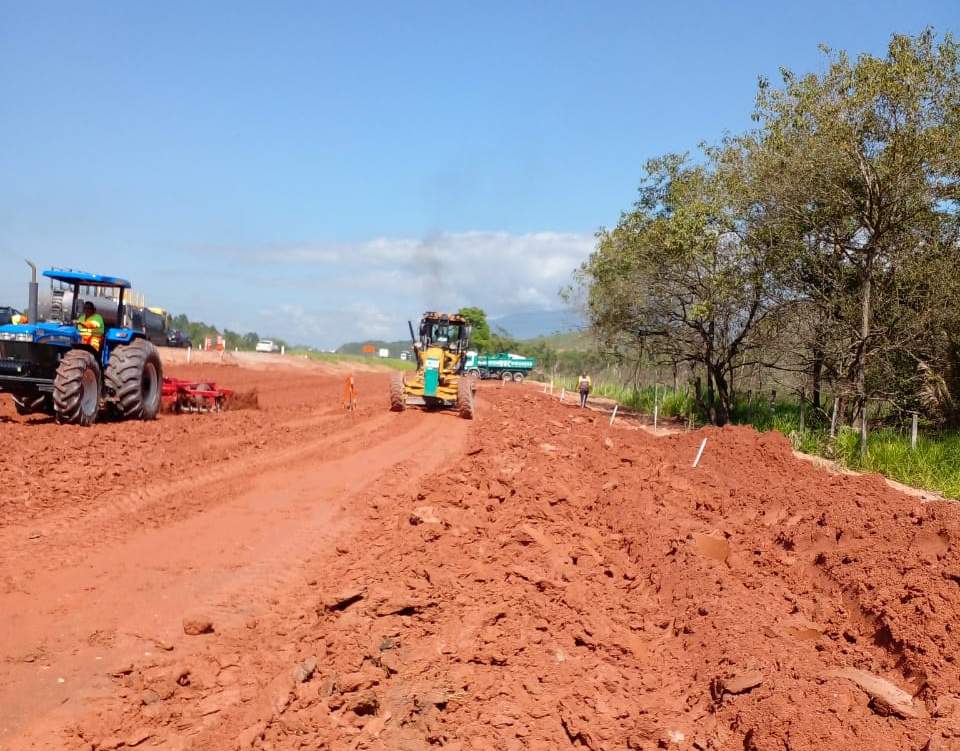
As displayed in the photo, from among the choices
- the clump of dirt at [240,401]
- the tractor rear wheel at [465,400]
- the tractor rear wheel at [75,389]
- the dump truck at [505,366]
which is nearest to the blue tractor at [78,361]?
the tractor rear wheel at [75,389]

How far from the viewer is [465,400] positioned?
20.5 meters

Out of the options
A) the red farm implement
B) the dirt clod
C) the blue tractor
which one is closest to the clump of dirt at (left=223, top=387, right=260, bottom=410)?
the red farm implement

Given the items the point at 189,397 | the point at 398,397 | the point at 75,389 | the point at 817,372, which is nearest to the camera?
the point at 75,389

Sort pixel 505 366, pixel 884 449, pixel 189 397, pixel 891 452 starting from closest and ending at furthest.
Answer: pixel 891 452, pixel 884 449, pixel 189 397, pixel 505 366

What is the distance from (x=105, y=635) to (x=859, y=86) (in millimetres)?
18097

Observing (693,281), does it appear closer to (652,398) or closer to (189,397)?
(652,398)

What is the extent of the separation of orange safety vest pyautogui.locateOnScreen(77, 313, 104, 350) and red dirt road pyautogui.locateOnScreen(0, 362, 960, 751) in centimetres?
289

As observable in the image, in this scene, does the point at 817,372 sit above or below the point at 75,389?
above

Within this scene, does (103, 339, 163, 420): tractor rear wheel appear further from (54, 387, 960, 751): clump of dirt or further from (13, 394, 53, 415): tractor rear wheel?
(54, 387, 960, 751): clump of dirt

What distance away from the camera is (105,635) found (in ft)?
17.8

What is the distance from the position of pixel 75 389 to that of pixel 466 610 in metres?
9.19

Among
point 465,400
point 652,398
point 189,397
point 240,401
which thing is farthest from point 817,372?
point 652,398

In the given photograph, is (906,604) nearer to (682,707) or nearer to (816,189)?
(682,707)

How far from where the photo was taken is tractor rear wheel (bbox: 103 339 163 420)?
1384 centimetres
